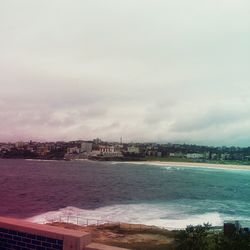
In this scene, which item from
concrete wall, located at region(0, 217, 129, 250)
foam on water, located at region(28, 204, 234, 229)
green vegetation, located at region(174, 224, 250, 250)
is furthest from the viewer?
foam on water, located at region(28, 204, 234, 229)

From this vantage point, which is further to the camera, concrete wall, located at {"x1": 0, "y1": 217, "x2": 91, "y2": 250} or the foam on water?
the foam on water

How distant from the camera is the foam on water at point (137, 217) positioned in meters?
31.0

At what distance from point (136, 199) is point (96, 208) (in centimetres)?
1080

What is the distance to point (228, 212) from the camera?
42.4 metres

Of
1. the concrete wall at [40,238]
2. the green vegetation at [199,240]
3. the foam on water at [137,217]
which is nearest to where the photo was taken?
the concrete wall at [40,238]

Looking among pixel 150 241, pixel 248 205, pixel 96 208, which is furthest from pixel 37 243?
pixel 248 205

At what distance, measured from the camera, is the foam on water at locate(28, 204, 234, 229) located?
1221 inches

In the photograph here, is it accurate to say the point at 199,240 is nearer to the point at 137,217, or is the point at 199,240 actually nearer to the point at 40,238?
the point at 40,238

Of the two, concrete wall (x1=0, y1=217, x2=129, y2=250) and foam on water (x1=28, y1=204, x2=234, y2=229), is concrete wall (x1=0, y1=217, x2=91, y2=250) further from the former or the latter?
foam on water (x1=28, y1=204, x2=234, y2=229)

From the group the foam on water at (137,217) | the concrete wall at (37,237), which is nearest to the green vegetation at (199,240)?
the concrete wall at (37,237)

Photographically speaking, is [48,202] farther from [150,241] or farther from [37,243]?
[37,243]

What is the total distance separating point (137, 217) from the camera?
114 ft

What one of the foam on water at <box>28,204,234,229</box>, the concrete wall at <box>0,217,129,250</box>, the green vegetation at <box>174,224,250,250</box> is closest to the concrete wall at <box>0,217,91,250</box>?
the concrete wall at <box>0,217,129,250</box>

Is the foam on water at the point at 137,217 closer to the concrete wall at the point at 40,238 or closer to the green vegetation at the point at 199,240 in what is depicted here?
the green vegetation at the point at 199,240
